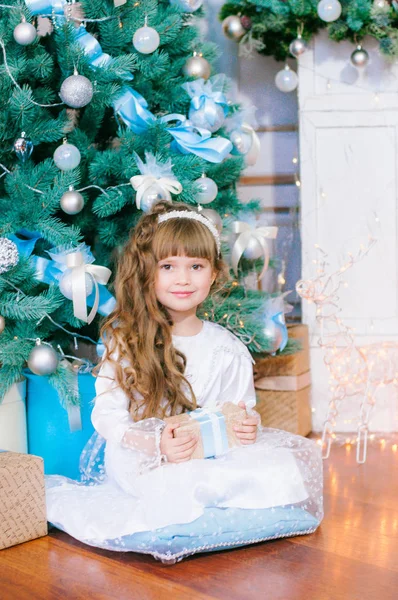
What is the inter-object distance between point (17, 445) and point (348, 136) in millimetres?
1762

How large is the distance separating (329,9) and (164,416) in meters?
1.67

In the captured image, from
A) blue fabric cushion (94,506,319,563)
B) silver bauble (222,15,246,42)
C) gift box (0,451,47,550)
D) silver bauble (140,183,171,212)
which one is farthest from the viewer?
silver bauble (222,15,246,42)

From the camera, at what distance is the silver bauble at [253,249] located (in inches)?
103

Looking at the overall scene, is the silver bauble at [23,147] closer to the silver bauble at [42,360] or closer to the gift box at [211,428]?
the silver bauble at [42,360]

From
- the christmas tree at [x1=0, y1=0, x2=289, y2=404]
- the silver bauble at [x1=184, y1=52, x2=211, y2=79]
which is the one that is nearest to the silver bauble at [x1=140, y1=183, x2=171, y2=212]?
the christmas tree at [x1=0, y1=0, x2=289, y2=404]

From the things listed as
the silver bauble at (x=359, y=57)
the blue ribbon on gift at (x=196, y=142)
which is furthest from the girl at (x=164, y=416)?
the silver bauble at (x=359, y=57)

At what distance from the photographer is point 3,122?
2156 mm

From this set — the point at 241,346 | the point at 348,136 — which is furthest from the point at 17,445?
the point at 348,136

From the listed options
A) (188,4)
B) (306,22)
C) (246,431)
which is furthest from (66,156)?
(306,22)

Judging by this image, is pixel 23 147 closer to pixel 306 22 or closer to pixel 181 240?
pixel 181 240

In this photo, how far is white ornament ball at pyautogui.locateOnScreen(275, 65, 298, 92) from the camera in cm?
303

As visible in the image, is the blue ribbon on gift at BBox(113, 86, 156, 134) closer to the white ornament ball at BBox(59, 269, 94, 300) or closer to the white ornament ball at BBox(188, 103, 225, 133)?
the white ornament ball at BBox(188, 103, 225, 133)

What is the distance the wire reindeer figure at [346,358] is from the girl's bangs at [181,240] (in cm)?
66

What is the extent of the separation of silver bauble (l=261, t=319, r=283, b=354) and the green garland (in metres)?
1.19
